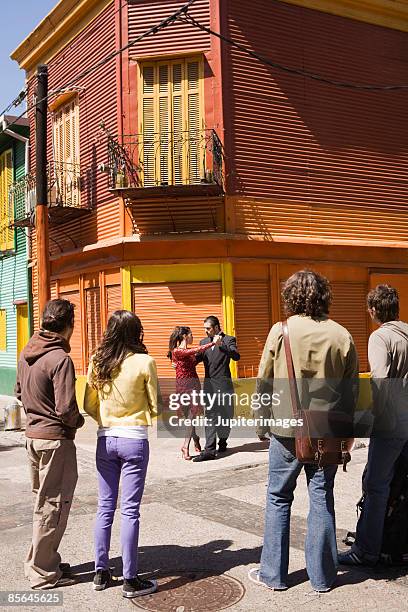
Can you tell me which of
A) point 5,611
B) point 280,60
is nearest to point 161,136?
point 280,60

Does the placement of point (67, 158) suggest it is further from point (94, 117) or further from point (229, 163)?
point (229, 163)

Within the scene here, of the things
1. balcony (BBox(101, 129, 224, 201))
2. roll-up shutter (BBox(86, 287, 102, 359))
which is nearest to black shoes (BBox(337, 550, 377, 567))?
balcony (BBox(101, 129, 224, 201))

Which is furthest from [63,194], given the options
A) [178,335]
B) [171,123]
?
[178,335]

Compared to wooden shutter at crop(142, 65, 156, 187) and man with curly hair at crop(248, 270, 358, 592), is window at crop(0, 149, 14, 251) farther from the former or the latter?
man with curly hair at crop(248, 270, 358, 592)

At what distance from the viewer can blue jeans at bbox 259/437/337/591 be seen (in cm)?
411

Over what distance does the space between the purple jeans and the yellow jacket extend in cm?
13

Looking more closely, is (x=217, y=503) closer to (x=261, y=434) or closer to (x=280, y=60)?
(x=261, y=434)

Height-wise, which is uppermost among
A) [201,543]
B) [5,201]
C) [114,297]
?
[5,201]

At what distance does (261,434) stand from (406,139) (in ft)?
42.8

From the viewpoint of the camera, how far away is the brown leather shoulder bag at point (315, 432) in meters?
3.99

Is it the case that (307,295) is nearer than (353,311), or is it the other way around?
(307,295)

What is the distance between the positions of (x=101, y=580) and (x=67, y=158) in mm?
12687

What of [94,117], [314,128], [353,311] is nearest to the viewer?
[314,128]

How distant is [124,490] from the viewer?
425cm
